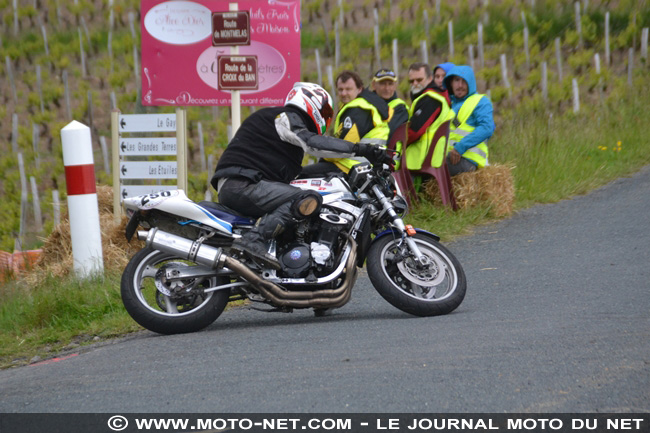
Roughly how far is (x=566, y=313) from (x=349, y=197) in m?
1.75

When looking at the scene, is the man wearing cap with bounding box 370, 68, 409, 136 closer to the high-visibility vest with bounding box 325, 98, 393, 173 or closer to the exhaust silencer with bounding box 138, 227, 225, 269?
the high-visibility vest with bounding box 325, 98, 393, 173

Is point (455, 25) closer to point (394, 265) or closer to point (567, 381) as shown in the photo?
point (394, 265)

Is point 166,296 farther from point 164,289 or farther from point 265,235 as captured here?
point 265,235

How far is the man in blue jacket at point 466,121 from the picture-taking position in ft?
35.4

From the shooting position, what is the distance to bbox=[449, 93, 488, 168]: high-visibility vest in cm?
1089

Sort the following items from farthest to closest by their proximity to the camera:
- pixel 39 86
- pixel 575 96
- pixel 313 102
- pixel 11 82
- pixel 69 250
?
1. pixel 11 82
2. pixel 39 86
3. pixel 575 96
4. pixel 69 250
5. pixel 313 102

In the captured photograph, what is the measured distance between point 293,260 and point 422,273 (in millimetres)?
937

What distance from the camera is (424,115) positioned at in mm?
10383

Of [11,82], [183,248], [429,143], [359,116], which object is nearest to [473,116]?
[429,143]

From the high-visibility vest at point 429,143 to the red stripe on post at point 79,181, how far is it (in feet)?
12.6

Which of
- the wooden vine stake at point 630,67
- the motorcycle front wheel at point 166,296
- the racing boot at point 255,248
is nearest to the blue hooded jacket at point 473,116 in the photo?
the racing boot at point 255,248

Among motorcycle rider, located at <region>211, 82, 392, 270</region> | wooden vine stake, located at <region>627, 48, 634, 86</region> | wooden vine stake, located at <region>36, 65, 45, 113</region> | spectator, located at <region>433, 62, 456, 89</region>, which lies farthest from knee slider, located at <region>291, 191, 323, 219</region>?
wooden vine stake, located at <region>36, 65, 45, 113</region>

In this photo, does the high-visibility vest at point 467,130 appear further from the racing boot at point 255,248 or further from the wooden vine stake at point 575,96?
the wooden vine stake at point 575,96

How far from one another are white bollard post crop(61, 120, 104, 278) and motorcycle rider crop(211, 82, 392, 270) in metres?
1.86
